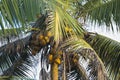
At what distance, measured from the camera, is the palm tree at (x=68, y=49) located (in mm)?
5965

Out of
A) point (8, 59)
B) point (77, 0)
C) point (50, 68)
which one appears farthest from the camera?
point (8, 59)

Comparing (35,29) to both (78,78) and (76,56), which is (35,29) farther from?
(78,78)

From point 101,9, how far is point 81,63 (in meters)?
1.16

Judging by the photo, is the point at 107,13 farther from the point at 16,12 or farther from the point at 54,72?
the point at 16,12

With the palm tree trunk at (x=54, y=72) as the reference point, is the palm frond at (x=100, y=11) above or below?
above

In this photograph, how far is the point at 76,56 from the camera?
691 cm

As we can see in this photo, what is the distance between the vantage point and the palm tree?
235 inches

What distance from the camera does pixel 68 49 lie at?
20.1 feet

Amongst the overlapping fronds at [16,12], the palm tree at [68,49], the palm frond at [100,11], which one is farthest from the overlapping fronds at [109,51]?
the overlapping fronds at [16,12]

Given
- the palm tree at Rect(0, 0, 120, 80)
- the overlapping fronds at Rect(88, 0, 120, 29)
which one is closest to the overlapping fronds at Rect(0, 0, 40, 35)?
the palm tree at Rect(0, 0, 120, 80)

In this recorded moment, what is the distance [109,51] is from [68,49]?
1167mm

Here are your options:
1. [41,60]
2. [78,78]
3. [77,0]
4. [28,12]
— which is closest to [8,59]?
[41,60]

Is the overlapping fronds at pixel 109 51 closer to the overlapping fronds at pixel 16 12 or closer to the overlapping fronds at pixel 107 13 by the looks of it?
the overlapping fronds at pixel 107 13

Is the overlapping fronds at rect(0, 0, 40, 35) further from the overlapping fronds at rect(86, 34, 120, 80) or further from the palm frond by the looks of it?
the overlapping fronds at rect(86, 34, 120, 80)
